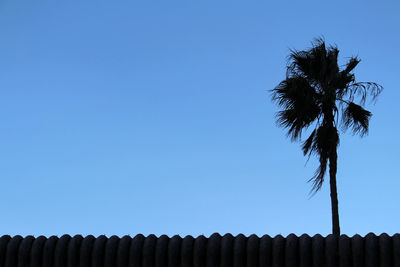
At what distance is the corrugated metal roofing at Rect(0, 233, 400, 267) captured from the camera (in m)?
10.3

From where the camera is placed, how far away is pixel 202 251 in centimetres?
1078

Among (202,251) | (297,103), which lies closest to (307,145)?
(297,103)

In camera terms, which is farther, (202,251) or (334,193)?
(334,193)

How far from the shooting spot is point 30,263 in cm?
1130

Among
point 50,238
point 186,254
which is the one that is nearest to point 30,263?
point 50,238

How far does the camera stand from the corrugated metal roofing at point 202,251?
407 inches

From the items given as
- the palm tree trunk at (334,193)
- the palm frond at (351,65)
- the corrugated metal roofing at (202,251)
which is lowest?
the corrugated metal roofing at (202,251)

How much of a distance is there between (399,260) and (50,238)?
18.9 feet

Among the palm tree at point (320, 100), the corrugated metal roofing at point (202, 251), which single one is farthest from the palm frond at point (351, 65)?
the corrugated metal roofing at point (202, 251)

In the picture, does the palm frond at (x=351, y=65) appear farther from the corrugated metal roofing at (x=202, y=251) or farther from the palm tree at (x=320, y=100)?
the corrugated metal roofing at (x=202, y=251)

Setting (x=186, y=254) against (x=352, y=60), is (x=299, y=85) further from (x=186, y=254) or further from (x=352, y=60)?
(x=186, y=254)

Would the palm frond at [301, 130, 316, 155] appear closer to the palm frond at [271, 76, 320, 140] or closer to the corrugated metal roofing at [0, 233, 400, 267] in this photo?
the palm frond at [271, 76, 320, 140]

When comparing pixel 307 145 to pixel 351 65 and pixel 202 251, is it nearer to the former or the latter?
pixel 351 65

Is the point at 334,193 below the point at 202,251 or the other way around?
the other way around
